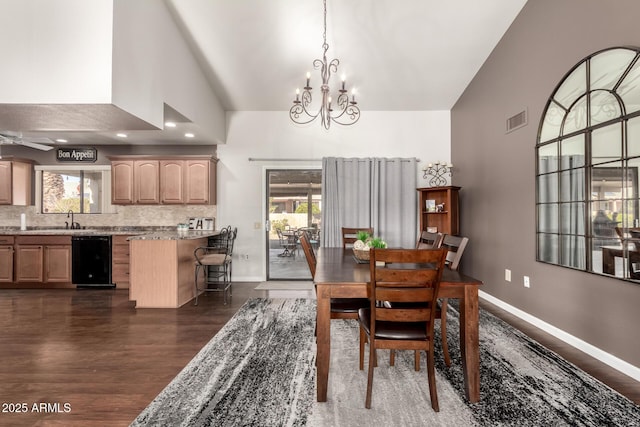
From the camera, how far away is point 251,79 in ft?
15.1

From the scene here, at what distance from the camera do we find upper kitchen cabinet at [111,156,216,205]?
504cm

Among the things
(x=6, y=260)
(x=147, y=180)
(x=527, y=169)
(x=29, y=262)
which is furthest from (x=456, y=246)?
(x=6, y=260)

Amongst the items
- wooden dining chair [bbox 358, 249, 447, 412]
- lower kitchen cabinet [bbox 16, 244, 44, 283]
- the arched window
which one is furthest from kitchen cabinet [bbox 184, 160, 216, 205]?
the arched window

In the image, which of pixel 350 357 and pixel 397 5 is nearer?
pixel 350 357

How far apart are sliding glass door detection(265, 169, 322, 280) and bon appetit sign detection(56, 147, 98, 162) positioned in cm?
300

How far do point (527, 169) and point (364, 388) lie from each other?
2.92m

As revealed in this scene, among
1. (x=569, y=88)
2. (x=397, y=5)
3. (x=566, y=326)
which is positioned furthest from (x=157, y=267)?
(x=569, y=88)

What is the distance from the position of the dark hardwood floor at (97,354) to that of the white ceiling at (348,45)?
2573mm

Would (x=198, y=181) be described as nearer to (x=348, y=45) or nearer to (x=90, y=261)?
(x=90, y=261)

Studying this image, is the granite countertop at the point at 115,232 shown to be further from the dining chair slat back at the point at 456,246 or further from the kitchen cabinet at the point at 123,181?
the dining chair slat back at the point at 456,246

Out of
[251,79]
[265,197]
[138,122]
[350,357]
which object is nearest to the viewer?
[350,357]

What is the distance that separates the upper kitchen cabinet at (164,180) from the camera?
5.04 metres

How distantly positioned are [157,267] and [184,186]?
1599 millimetres

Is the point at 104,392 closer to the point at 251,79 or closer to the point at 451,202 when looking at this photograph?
the point at 251,79
